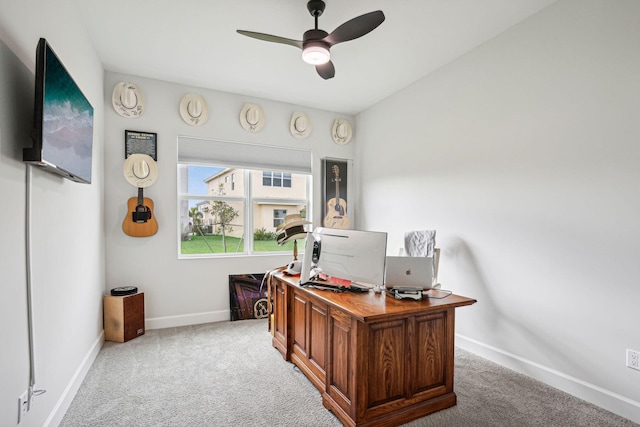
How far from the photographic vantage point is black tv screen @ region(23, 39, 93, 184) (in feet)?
4.91

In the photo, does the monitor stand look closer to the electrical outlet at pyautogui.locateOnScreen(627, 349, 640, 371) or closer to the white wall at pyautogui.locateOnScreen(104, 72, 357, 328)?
the electrical outlet at pyautogui.locateOnScreen(627, 349, 640, 371)

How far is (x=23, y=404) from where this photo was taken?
5.08 ft

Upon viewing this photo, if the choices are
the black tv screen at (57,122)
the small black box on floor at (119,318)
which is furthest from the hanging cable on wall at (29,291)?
the small black box on floor at (119,318)

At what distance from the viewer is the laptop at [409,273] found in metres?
2.16

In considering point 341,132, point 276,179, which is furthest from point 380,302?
point 341,132

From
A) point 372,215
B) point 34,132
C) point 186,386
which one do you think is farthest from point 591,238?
point 34,132

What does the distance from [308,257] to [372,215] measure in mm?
2372

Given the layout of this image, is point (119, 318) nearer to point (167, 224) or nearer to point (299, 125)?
point (167, 224)

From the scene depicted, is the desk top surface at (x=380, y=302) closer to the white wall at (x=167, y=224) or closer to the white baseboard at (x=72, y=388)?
the white baseboard at (x=72, y=388)

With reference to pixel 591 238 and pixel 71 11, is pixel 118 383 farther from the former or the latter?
pixel 591 238

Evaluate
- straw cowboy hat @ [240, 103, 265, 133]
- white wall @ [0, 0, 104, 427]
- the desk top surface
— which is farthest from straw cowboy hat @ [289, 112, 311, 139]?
the desk top surface

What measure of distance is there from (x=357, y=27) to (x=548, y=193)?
76.8 inches

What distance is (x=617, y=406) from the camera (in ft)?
6.98

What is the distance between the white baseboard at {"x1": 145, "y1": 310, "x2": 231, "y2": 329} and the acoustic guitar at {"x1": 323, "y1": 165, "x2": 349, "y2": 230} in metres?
1.90
